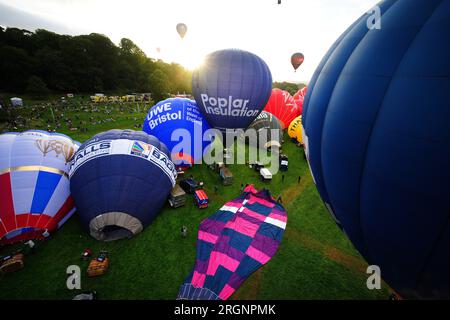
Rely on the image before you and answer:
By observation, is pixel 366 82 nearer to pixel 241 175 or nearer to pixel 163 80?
pixel 241 175

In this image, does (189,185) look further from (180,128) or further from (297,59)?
(297,59)

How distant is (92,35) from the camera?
207 feet

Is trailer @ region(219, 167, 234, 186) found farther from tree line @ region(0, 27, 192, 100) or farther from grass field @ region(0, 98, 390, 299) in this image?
tree line @ region(0, 27, 192, 100)

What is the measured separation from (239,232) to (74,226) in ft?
23.7

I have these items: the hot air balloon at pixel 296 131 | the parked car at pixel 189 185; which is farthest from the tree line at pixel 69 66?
the parked car at pixel 189 185

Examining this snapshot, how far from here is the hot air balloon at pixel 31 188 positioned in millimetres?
8039

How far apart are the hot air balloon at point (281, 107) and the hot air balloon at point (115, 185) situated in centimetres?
1656

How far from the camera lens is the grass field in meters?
6.93

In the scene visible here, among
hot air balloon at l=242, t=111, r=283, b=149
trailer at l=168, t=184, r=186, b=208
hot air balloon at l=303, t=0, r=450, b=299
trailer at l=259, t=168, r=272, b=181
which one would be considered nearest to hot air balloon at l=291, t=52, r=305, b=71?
hot air balloon at l=242, t=111, r=283, b=149

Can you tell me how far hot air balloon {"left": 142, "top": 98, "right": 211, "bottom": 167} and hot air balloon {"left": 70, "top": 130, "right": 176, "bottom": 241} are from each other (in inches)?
136

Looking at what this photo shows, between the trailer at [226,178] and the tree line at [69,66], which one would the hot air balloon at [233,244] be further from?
the tree line at [69,66]

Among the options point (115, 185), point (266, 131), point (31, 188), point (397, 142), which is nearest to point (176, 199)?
point (115, 185)

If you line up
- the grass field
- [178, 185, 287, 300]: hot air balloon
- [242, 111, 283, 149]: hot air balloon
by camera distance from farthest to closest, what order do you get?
[242, 111, 283, 149]: hot air balloon
[178, 185, 287, 300]: hot air balloon
the grass field

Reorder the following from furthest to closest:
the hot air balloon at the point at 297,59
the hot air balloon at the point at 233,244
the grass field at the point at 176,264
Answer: the hot air balloon at the point at 297,59 → the hot air balloon at the point at 233,244 → the grass field at the point at 176,264
